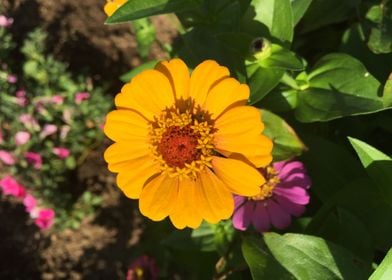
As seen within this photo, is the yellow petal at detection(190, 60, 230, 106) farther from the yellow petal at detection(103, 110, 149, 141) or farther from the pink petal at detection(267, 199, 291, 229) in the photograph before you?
the pink petal at detection(267, 199, 291, 229)

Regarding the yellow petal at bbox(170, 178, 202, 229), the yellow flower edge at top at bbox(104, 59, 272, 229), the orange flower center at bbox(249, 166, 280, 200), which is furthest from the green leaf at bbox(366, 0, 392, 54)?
the yellow petal at bbox(170, 178, 202, 229)

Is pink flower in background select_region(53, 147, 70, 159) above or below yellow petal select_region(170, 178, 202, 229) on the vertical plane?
below

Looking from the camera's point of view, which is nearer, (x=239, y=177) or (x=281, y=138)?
(x=239, y=177)

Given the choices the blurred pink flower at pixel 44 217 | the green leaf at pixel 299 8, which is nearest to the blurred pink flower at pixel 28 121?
the blurred pink flower at pixel 44 217

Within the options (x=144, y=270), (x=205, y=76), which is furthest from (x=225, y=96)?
(x=144, y=270)

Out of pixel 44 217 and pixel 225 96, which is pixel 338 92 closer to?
pixel 225 96
